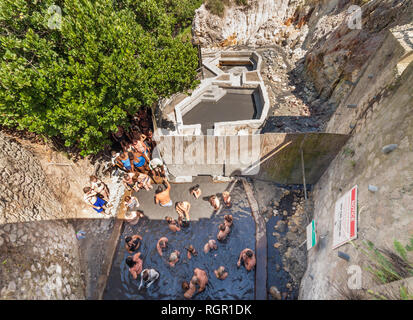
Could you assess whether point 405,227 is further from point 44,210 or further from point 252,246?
point 44,210

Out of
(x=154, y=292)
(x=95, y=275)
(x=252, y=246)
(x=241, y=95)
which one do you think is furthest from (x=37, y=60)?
(x=241, y=95)

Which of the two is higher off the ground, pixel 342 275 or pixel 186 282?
pixel 342 275

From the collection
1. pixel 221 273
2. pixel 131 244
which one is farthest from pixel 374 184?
pixel 131 244

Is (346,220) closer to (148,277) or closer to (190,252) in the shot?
(190,252)

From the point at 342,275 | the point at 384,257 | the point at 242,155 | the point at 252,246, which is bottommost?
the point at 252,246

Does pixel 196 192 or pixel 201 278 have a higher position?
pixel 196 192

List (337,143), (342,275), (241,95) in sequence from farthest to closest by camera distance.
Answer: (241,95) → (337,143) → (342,275)
